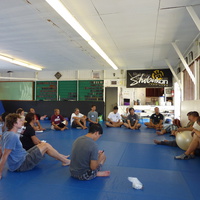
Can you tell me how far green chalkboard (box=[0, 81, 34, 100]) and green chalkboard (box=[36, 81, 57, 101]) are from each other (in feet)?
1.91

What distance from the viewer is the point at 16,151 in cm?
307

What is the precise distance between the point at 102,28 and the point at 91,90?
7.60m

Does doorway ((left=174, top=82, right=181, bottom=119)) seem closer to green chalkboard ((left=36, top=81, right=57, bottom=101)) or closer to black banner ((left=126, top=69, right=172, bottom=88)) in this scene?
black banner ((left=126, top=69, right=172, bottom=88))

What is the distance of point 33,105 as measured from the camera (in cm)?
1372

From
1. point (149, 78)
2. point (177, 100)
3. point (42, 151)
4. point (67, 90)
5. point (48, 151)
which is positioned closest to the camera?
point (42, 151)

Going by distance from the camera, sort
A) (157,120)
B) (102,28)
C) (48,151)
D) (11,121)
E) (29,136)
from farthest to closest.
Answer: (157,120) < (102,28) < (29,136) < (48,151) < (11,121)

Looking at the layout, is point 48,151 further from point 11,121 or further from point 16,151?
point 11,121

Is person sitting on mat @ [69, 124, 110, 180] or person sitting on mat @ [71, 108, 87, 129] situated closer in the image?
person sitting on mat @ [69, 124, 110, 180]

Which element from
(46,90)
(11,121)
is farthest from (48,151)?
(46,90)

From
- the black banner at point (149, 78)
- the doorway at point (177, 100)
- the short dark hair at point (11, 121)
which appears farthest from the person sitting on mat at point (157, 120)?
the short dark hair at point (11, 121)

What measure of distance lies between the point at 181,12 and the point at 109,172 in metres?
4.30

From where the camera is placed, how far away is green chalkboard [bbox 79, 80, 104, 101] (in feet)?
41.8

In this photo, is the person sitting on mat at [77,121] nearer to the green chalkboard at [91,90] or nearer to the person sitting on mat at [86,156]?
the green chalkboard at [91,90]

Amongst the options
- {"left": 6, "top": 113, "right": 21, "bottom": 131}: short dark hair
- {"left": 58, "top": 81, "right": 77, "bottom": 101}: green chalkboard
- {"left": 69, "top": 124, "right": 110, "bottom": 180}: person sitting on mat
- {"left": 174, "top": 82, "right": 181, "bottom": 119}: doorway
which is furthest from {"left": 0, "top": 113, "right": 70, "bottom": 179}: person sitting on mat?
{"left": 58, "top": 81, "right": 77, "bottom": 101}: green chalkboard
